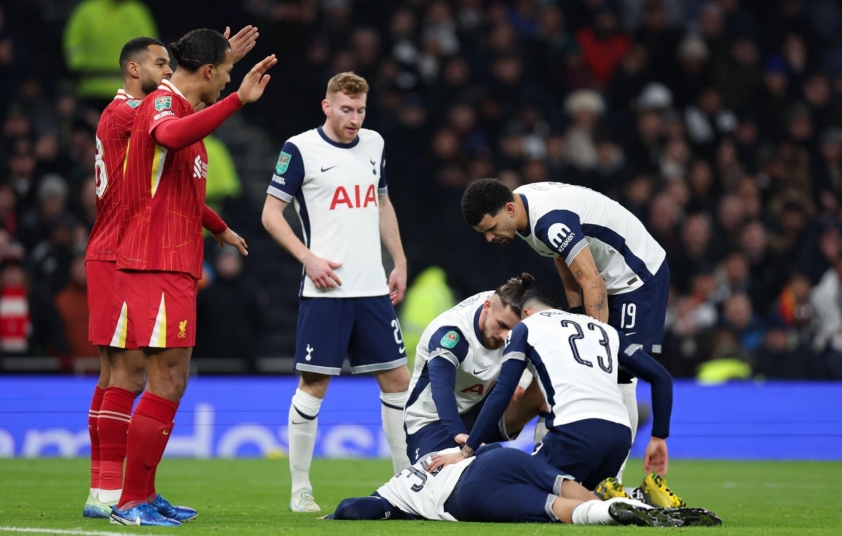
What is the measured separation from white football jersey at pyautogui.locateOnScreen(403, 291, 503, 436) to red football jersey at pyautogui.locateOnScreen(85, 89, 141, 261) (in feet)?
6.10

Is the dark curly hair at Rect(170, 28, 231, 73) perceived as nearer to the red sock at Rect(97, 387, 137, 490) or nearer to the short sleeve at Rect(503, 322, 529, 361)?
the red sock at Rect(97, 387, 137, 490)

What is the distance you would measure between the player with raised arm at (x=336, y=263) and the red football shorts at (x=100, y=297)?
47.0 inches

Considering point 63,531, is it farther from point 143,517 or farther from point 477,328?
point 477,328

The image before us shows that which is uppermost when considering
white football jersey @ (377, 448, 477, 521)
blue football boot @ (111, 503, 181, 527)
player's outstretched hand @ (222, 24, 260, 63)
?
player's outstretched hand @ (222, 24, 260, 63)

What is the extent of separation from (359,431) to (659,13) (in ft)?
28.6

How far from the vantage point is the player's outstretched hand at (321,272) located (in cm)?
769

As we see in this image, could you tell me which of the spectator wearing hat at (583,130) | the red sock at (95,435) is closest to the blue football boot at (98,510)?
the red sock at (95,435)

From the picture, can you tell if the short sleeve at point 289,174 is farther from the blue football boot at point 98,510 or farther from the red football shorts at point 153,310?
the blue football boot at point 98,510

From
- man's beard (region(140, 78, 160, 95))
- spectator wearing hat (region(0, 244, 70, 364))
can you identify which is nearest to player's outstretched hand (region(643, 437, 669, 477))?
man's beard (region(140, 78, 160, 95))

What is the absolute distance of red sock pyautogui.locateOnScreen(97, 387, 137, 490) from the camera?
6.55m

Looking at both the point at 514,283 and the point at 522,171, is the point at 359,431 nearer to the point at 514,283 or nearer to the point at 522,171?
the point at 522,171

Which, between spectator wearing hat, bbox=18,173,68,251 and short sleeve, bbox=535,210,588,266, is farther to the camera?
spectator wearing hat, bbox=18,173,68,251

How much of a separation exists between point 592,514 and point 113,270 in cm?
292

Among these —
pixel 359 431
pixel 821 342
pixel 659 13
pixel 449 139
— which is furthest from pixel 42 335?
pixel 659 13
